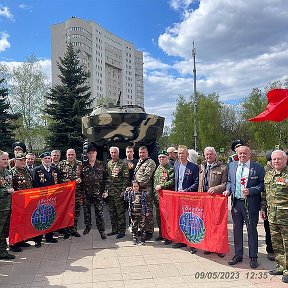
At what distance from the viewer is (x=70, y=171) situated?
22.2ft

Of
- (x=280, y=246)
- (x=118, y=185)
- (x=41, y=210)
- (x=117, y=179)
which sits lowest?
(x=280, y=246)

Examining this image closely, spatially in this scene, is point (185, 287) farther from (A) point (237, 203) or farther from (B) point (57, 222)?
(B) point (57, 222)

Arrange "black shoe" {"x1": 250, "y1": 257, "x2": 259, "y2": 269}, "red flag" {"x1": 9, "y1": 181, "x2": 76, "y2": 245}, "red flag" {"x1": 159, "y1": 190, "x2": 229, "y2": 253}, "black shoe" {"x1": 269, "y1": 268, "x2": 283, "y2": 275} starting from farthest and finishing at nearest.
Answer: "red flag" {"x1": 9, "y1": 181, "x2": 76, "y2": 245} → "red flag" {"x1": 159, "y1": 190, "x2": 229, "y2": 253} → "black shoe" {"x1": 250, "y1": 257, "x2": 259, "y2": 269} → "black shoe" {"x1": 269, "y1": 268, "x2": 283, "y2": 275}

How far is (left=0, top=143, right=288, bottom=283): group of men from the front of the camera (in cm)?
464

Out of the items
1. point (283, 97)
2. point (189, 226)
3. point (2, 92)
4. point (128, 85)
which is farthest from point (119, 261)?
point (128, 85)

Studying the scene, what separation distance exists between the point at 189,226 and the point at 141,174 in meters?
1.29

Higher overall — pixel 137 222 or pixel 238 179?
pixel 238 179

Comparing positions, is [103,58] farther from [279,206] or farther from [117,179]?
[279,206]

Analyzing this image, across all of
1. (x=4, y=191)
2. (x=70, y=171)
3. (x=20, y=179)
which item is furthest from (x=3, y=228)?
(x=70, y=171)

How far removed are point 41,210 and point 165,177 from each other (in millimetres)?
2286

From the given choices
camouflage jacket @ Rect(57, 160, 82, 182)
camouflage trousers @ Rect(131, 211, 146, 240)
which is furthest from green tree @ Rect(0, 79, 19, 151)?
camouflage trousers @ Rect(131, 211, 146, 240)

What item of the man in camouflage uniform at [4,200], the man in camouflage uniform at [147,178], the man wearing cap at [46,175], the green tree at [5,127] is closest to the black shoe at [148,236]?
the man in camouflage uniform at [147,178]

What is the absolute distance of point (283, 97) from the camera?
18.2ft

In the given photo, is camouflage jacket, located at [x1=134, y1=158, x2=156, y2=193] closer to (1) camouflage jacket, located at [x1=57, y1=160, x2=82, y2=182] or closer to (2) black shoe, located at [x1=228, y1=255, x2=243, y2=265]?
(1) camouflage jacket, located at [x1=57, y1=160, x2=82, y2=182]
